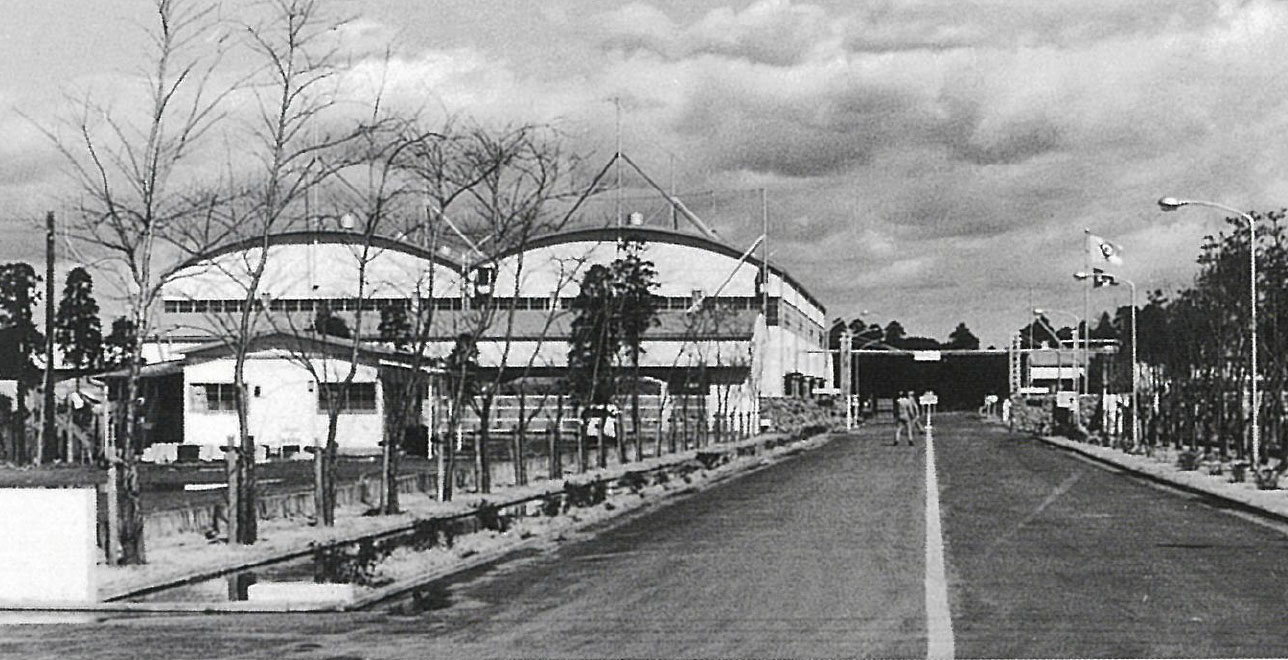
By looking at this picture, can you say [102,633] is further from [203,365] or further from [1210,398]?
[1210,398]

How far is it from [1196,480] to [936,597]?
71.3ft

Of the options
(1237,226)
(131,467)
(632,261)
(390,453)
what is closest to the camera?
(131,467)

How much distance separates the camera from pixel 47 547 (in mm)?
13820

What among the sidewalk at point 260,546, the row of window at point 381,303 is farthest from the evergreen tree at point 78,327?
the sidewalk at point 260,546

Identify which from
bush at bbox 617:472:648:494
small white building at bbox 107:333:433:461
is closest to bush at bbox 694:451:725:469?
bush at bbox 617:472:648:494

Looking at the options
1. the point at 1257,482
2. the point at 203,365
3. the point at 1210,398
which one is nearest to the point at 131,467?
the point at 1257,482

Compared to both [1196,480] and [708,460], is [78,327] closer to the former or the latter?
[708,460]

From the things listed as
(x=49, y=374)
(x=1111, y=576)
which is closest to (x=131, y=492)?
(x=1111, y=576)

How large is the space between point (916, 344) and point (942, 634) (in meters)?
179

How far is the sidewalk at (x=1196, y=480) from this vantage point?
25.8m

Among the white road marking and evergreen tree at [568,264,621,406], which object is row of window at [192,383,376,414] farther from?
the white road marking

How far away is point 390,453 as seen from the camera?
2359cm

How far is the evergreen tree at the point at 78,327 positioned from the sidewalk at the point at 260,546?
64.5 ft

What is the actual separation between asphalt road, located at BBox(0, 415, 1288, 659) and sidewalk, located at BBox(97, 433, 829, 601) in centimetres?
257
